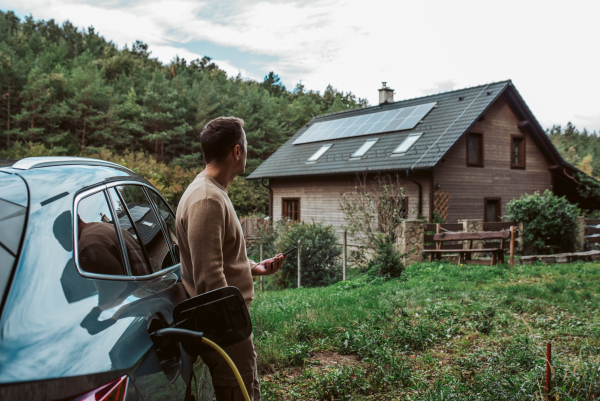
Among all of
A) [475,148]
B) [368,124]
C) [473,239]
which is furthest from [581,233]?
[368,124]

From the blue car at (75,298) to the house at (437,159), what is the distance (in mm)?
14694

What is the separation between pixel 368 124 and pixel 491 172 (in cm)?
628

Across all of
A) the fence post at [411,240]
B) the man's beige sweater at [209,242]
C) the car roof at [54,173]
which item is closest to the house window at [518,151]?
the fence post at [411,240]

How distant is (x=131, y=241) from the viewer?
6.94ft

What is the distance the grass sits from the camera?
141 inches

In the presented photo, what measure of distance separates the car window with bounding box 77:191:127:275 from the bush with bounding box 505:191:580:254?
567 inches

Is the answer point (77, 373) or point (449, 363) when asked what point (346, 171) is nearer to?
point (449, 363)

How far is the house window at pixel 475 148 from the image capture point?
18.5 metres

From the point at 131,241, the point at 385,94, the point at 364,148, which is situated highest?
the point at 385,94

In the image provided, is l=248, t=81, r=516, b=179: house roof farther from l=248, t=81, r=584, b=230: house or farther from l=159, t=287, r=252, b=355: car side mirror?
l=159, t=287, r=252, b=355: car side mirror

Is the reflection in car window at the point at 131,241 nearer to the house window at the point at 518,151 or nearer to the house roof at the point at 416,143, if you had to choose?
the house roof at the point at 416,143

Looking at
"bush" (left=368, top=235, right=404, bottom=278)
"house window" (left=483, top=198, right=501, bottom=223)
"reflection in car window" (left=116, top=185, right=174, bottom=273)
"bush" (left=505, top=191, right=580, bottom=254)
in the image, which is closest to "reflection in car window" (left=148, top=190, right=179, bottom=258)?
"reflection in car window" (left=116, top=185, right=174, bottom=273)

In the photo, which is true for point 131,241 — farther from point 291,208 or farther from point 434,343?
point 291,208

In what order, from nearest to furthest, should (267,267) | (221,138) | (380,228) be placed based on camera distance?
(221,138), (267,267), (380,228)
